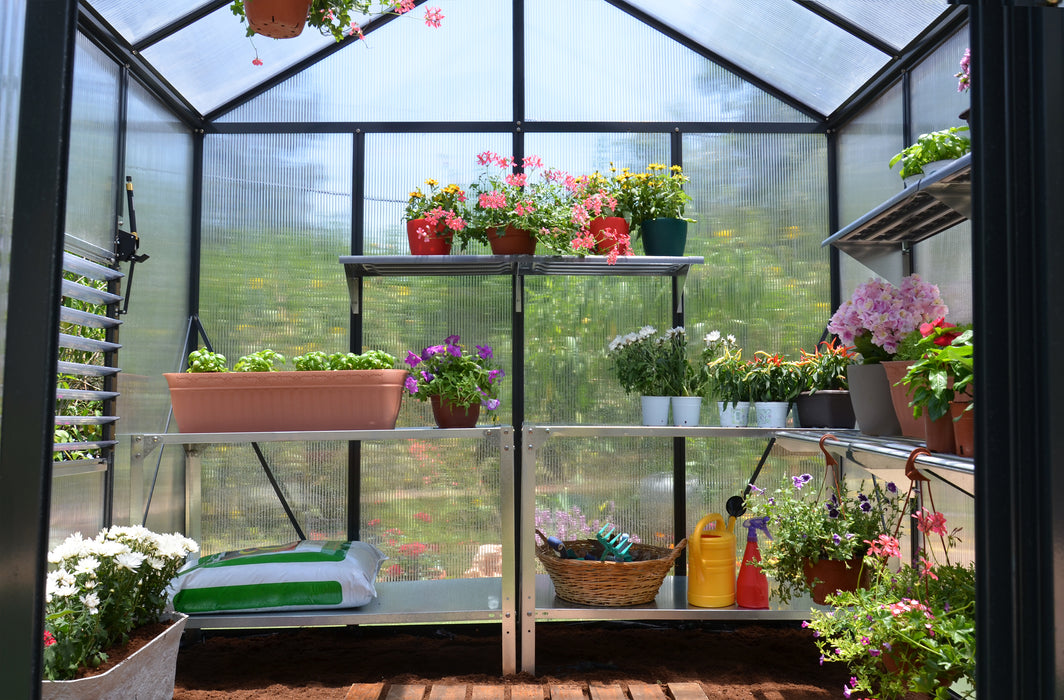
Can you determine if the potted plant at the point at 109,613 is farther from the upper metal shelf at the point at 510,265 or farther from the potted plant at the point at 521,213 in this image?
the potted plant at the point at 521,213

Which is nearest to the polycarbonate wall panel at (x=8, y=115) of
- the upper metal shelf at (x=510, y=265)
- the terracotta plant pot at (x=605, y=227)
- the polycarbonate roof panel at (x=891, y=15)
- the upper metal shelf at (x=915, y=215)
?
the upper metal shelf at (x=915, y=215)

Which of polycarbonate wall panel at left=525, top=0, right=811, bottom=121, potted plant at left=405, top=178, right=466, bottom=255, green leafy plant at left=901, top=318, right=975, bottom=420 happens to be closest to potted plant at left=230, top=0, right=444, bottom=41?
potted plant at left=405, top=178, right=466, bottom=255

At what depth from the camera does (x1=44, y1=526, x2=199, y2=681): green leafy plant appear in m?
2.08

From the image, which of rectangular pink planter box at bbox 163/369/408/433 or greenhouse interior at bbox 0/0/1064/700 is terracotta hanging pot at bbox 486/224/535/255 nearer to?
greenhouse interior at bbox 0/0/1064/700

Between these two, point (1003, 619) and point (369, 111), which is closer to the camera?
point (1003, 619)

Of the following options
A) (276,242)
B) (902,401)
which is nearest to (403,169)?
(276,242)

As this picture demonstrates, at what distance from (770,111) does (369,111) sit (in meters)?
1.83

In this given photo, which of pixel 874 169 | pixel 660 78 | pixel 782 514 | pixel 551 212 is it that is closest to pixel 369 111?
pixel 551 212

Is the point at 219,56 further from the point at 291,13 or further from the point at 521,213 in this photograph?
the point at 521,213

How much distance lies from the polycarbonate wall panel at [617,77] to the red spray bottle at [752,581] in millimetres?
→ 1881

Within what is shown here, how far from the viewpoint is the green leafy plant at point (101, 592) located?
6.81ft

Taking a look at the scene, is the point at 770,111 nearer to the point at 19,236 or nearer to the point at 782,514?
the point at 782,514

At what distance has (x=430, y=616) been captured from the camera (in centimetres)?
→ 295

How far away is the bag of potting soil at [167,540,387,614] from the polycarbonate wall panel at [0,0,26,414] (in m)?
2.20
